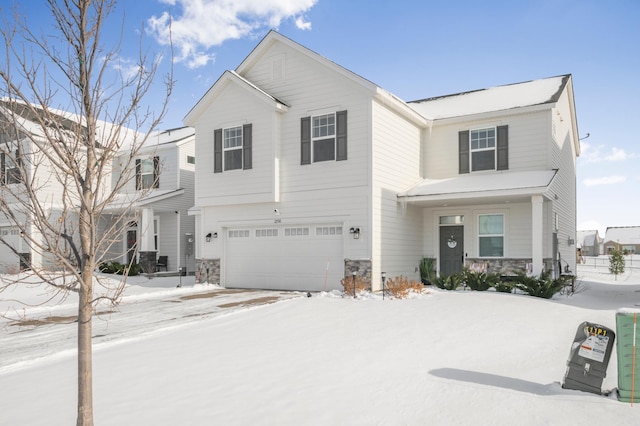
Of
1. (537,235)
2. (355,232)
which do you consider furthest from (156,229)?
(537,235)

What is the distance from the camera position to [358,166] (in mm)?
15422

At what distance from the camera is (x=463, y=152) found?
1791cm

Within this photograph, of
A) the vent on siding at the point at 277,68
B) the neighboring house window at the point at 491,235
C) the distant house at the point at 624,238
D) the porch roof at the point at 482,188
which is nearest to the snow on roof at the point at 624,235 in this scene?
the distant house at the point at 624,238

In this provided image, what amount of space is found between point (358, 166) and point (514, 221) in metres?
5.47

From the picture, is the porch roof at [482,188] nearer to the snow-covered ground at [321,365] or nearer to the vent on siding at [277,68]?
the snow-covered ground at [321,365]

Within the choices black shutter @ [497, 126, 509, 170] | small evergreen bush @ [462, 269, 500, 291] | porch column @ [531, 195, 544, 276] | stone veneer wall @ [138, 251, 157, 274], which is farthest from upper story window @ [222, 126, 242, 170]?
porch column @ [531, 195, 544, 276]

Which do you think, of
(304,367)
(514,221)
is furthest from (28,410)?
(514,221)

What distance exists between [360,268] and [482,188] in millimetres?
4409

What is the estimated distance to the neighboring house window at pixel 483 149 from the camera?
17.3 meters

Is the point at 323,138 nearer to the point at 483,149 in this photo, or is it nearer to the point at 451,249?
the point at 483,149

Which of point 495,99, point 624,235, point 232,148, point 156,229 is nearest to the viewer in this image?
point 232,148

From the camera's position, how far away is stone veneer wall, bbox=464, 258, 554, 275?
16.2 m

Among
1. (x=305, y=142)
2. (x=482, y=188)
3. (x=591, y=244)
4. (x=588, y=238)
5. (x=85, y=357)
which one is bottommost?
(x=591, y=244)

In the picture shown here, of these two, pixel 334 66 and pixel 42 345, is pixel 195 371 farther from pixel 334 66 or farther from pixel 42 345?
pixel 334 66
